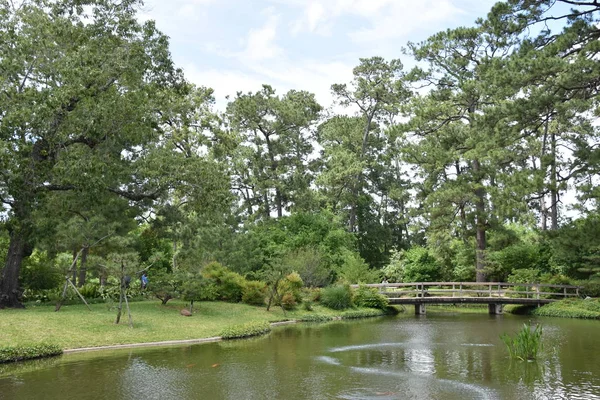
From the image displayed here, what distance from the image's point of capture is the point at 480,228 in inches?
1261

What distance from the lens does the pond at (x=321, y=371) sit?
31.5 ft

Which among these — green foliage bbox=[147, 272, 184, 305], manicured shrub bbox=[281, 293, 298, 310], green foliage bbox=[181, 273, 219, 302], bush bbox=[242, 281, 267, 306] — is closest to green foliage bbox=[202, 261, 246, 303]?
bush bbox=[242, 281, 267, 306]

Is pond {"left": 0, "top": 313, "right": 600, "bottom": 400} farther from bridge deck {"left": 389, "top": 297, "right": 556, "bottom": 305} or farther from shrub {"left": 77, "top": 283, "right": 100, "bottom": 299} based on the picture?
bridge deck {"left": 389, "top": 297, "right": 556, "bottom": 305}

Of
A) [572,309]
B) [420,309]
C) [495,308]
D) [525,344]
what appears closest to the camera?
[525,344]

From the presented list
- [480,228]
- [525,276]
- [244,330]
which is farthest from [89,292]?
[525,276]

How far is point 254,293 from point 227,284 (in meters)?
1.42

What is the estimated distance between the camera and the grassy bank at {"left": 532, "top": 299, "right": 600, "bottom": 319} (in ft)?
81.7

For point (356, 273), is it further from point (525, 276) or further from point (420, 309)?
point (525, 276)

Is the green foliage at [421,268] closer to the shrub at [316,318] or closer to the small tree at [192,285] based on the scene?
the shrub at [316,318]

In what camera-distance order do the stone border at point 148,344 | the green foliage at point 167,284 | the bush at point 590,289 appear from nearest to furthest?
1. the stone border at point 148,344
2. the green foliage at point 167,284
3. the bush at point 590,289

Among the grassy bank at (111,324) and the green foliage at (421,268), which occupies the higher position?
the green foliage at (421,268)

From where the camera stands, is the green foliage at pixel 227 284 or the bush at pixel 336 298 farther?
the bush at pixel 336 298

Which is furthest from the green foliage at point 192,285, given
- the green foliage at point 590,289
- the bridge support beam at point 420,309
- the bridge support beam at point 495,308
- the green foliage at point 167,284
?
the green foliage at point 590,289

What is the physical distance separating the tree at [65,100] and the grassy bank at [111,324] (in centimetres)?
354
